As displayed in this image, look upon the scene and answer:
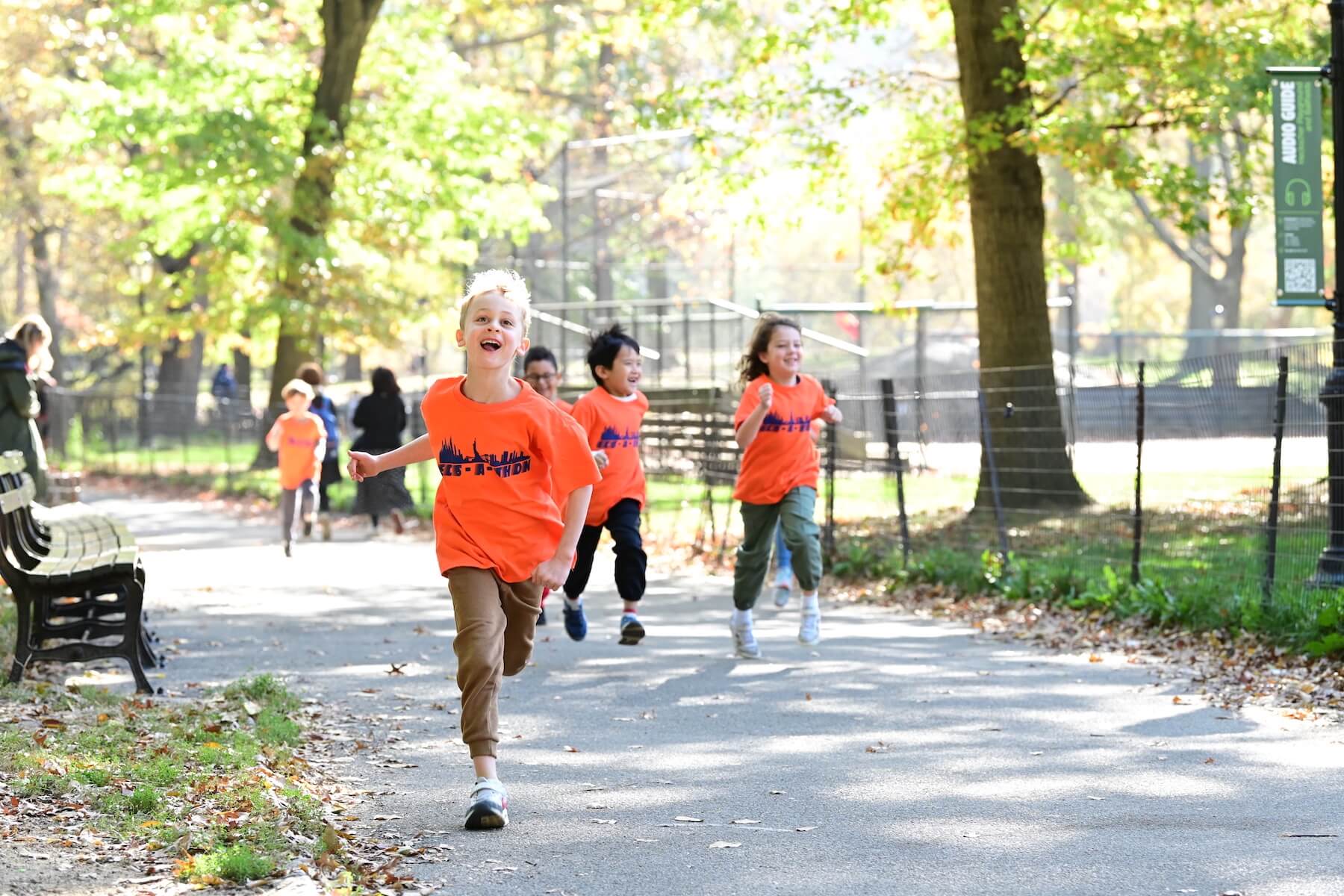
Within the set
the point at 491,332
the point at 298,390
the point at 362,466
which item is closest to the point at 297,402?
the point at 298,390

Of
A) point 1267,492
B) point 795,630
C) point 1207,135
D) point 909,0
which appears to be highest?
point 909,0

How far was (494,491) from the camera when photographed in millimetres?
6582

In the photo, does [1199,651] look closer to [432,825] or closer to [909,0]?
[432,825]

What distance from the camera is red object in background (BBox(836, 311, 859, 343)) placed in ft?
114

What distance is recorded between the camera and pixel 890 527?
645 inches

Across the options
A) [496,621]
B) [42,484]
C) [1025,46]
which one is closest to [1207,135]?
[1025,46]

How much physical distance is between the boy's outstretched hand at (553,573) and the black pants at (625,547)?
4190mm

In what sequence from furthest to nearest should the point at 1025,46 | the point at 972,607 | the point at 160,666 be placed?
the point at 1025,46 → the point at 972,607 → the point at 160,666

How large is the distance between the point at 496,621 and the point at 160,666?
4246mm

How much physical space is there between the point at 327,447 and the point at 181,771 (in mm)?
15347

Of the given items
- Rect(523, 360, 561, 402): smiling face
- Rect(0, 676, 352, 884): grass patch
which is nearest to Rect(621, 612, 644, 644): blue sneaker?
Rect(523, 360, 561, 402): smiling face

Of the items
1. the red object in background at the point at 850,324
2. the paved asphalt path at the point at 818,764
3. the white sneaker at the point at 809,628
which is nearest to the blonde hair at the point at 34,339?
the paved asphalt path at the point at 818,764

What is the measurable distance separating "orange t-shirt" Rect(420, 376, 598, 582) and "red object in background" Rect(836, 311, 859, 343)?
27.2 metres

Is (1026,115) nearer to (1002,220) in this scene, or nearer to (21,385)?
(1002,220)
